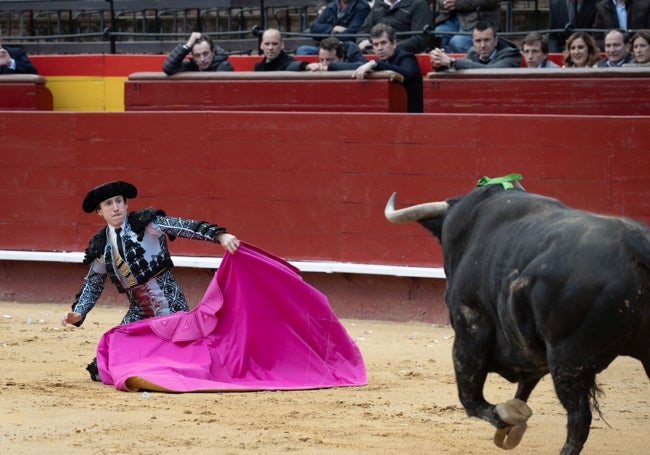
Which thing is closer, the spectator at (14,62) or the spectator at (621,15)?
the spectator at (621,15)

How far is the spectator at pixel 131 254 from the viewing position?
635 cm

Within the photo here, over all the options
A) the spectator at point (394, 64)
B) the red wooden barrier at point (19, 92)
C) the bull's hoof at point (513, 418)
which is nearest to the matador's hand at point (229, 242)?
the bull's hoof at point (513, 418)

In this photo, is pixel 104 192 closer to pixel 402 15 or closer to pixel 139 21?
pixel 402 15

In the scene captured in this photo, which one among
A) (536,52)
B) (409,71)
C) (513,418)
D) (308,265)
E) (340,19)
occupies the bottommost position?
(308,265)

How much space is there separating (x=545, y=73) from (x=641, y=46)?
0.60 meters

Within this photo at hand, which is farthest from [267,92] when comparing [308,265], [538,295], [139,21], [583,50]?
[538,295]

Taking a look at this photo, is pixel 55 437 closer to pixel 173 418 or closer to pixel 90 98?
pixel 173 418

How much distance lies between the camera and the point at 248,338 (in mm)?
6387

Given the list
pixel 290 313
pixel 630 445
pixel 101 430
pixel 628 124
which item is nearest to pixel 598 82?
pixel 628 124

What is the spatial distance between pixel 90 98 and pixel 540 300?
7.19 metres

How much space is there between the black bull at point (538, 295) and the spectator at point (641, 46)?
11.4 feet

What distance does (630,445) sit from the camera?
5.03 meters

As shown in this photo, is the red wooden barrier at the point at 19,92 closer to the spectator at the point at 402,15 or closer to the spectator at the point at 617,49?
the spectator at the point at 402,15

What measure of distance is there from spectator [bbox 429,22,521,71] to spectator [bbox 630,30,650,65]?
86 cm
